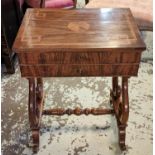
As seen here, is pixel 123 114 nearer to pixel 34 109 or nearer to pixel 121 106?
pixel 121 106

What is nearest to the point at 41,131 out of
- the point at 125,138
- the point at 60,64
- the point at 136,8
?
the point at 125,138

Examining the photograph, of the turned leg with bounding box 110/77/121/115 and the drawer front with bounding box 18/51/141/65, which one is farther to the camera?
the turned leg with bounding box 110/77/121/115

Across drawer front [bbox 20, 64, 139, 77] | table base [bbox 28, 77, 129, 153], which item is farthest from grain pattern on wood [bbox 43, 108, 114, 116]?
drawer front [bbox 20, 64, 139, 77]

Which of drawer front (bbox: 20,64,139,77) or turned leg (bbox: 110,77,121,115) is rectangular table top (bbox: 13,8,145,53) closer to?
drawer front (bbox: 20,64,139,77)

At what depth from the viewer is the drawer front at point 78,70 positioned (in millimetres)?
1108

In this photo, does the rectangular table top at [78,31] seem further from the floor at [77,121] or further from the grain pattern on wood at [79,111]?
the floor at [77,121]

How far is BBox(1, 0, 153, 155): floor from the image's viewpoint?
1.47m

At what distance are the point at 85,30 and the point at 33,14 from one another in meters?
0.32

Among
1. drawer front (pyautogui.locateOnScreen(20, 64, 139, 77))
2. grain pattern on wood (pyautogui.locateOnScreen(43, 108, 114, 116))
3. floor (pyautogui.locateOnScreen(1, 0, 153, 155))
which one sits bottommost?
floor (pyautogui.locateOnScreen(1, 0, 153, 155))

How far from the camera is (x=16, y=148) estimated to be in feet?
4.84

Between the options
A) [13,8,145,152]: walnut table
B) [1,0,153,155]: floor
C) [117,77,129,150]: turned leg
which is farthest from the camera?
[1,0,153,155]: floor

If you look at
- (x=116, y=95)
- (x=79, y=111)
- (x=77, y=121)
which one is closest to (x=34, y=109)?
(x=79, y=111)

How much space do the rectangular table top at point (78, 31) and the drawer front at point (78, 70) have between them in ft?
0.29

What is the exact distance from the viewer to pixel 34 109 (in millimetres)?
1319
